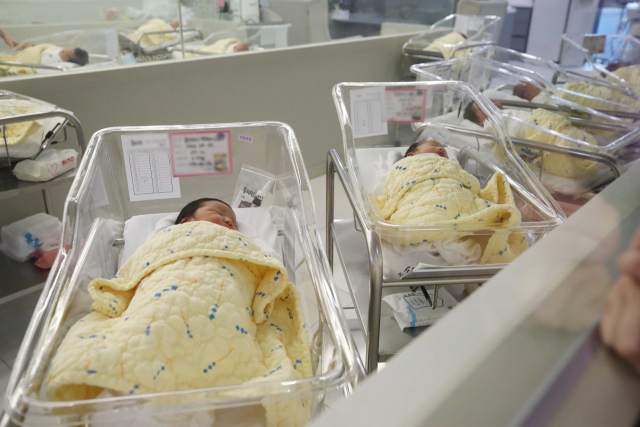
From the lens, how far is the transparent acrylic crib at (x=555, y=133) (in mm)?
1769

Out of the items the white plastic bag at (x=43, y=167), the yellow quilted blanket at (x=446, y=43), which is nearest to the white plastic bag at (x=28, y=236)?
the white plastic bag at (x=43, y=167)

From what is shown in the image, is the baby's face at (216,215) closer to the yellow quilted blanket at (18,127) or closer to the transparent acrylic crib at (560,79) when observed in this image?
the yellow quilted blanket at (18,127)

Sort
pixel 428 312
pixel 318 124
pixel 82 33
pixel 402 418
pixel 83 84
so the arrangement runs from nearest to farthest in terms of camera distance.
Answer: pixel 402 418 < pixel 428 312 < pixel 83 84 < pixel 82 33 < pixel 318 124

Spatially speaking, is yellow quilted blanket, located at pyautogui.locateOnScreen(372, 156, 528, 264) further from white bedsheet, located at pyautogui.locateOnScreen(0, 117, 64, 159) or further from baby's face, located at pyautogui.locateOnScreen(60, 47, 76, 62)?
baby's face, located at pyautogui.locateOnScreen(60, 47, 76, 62)

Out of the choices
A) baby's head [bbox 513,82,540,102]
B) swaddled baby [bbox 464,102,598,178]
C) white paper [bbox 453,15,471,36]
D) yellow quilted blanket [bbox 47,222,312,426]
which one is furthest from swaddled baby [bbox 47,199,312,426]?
white paper [bbox 453,15,471,36]

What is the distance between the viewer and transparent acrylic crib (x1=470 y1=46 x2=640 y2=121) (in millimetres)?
2414

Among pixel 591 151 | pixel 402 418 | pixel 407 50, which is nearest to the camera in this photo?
pixel 402 418

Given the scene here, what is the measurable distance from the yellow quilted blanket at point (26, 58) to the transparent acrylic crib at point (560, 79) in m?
2.19

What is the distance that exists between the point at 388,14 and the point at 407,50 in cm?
58

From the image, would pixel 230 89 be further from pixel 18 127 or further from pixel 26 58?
pixel 18 127

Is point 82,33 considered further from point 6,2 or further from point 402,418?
point 402,418

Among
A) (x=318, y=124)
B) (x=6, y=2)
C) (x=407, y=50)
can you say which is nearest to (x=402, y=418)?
(x=6, y=2)

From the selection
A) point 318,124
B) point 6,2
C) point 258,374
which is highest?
point 6,2

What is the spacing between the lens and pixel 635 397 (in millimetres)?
212
